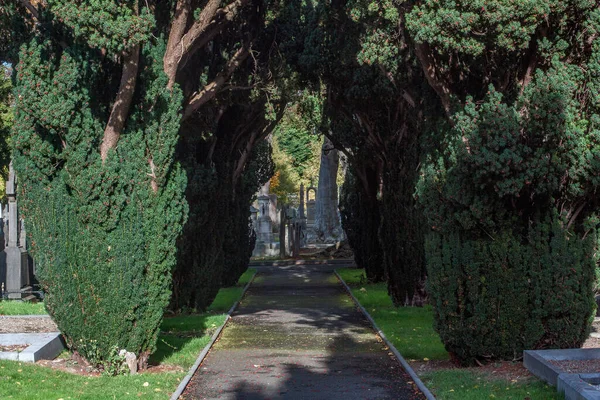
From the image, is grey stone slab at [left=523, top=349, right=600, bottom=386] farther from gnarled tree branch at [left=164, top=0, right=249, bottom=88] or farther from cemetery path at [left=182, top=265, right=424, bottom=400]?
gnarled tree branch at [left=164, top=0, right=249, bottom=88]

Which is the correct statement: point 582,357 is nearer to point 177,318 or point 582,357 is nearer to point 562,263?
point 562,263

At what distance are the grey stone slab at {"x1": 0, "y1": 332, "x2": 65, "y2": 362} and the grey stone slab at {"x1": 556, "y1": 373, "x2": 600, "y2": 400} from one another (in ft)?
21.6

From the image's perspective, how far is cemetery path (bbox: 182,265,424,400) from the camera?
432 inches

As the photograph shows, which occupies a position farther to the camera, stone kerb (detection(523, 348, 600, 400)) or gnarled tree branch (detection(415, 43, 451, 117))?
gnarled tree branch (detection(415, 43, 451, 117))

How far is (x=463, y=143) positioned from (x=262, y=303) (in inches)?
489

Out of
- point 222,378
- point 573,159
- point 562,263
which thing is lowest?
point 222,378

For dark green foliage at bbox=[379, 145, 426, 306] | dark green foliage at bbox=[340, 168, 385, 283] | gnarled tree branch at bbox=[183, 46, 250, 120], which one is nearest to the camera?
gnarled tree branch at bbox=[183, 46, 250, 120]

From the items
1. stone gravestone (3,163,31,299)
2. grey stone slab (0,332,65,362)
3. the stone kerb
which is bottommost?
the stone kerb

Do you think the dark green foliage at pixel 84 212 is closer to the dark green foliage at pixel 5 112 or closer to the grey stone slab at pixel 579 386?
the grey stone slab at pixel 579 386

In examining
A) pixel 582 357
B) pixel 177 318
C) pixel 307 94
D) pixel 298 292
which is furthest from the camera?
pixel 298 292

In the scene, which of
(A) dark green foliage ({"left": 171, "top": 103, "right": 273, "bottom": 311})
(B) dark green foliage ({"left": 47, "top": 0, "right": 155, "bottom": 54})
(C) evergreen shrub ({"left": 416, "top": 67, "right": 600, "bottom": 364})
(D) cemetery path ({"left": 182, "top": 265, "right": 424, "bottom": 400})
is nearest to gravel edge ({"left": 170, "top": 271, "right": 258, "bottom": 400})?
(D) cemetery path ({"left": 182, "top": 265, "right": 424, "bottom": 400})

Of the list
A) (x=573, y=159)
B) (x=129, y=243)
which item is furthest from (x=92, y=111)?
(x=573, y=159)

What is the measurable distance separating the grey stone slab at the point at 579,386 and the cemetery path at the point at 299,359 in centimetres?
179

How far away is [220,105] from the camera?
21031 millimetres
